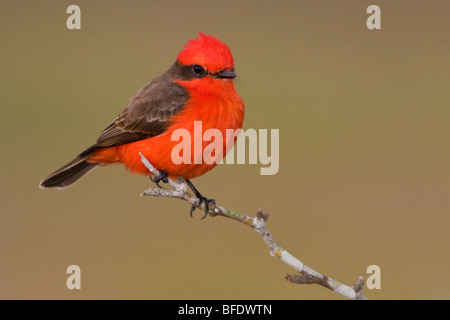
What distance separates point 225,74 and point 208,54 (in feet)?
0.52

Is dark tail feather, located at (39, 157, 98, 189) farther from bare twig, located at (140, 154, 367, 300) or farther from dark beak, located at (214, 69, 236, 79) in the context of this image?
bare twig, located at (140, 154, 367, 300)

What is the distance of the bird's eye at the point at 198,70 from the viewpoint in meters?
3.84

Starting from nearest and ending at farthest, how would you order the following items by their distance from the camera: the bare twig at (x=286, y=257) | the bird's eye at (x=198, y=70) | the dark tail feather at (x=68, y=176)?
1. the bare twig at (x=286, y=257)
2. the bird's eye at (x=198, y=70)
3. the dark tail feather at (x=68, y=176)

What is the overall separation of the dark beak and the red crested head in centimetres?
2

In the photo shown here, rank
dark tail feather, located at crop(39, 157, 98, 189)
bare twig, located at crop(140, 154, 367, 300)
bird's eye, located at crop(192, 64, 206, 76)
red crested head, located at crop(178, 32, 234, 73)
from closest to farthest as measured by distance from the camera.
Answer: bare twig, located at crop(140, 154, 367, 300), red crested head, located at crop(178, 32, 234, 73), bird's eye, located at crop(192, 64, 206, 76), dark tail feather, located at crop(39, 157, 98, 189)

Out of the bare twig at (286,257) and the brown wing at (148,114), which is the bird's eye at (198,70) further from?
the bare twig at (286,257)

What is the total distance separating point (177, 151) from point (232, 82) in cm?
66

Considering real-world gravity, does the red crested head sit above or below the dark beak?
above

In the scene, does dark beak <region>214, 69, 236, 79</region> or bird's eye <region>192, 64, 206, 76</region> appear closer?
dark beak <region>214, 69, 236, 79</region>

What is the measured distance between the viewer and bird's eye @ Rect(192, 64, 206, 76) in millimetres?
3842

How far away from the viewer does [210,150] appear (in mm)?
3541

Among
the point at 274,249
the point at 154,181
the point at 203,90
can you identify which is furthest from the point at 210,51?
the point at 274,249

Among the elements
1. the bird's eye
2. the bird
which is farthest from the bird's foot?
the bird's eye

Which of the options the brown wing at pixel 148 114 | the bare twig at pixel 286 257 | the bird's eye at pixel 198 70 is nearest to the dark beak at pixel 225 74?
the bird's eye at pixel 198 70
